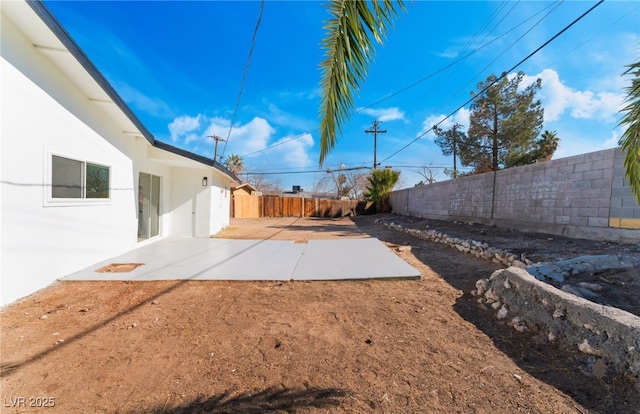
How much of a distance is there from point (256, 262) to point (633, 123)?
6.28 metres

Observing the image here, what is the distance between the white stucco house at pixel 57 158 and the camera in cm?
334

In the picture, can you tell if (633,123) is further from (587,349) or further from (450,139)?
(450,139)

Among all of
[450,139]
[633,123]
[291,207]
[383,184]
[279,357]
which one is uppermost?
[450,139]

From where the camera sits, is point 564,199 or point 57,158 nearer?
point 57,158

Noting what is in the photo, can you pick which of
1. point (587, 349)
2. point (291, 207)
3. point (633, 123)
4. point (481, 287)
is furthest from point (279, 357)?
point (291, 207)

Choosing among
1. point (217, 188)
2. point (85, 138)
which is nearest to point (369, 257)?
point (85, 138)

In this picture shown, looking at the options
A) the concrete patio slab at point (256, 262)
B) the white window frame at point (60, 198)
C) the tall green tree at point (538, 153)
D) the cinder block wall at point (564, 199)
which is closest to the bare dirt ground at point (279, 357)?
the concrete patio slab at point (256, 262)

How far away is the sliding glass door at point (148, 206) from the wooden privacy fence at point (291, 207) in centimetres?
1169

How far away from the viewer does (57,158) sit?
4227mm

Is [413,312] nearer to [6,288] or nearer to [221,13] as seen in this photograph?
[6,288]

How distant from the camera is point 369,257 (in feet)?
20.1

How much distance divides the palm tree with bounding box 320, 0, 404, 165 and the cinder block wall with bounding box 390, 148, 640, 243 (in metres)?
6.20

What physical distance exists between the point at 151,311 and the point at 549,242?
763cm

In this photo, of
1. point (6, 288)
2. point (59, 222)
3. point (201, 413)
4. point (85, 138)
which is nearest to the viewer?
point (201, 413)
